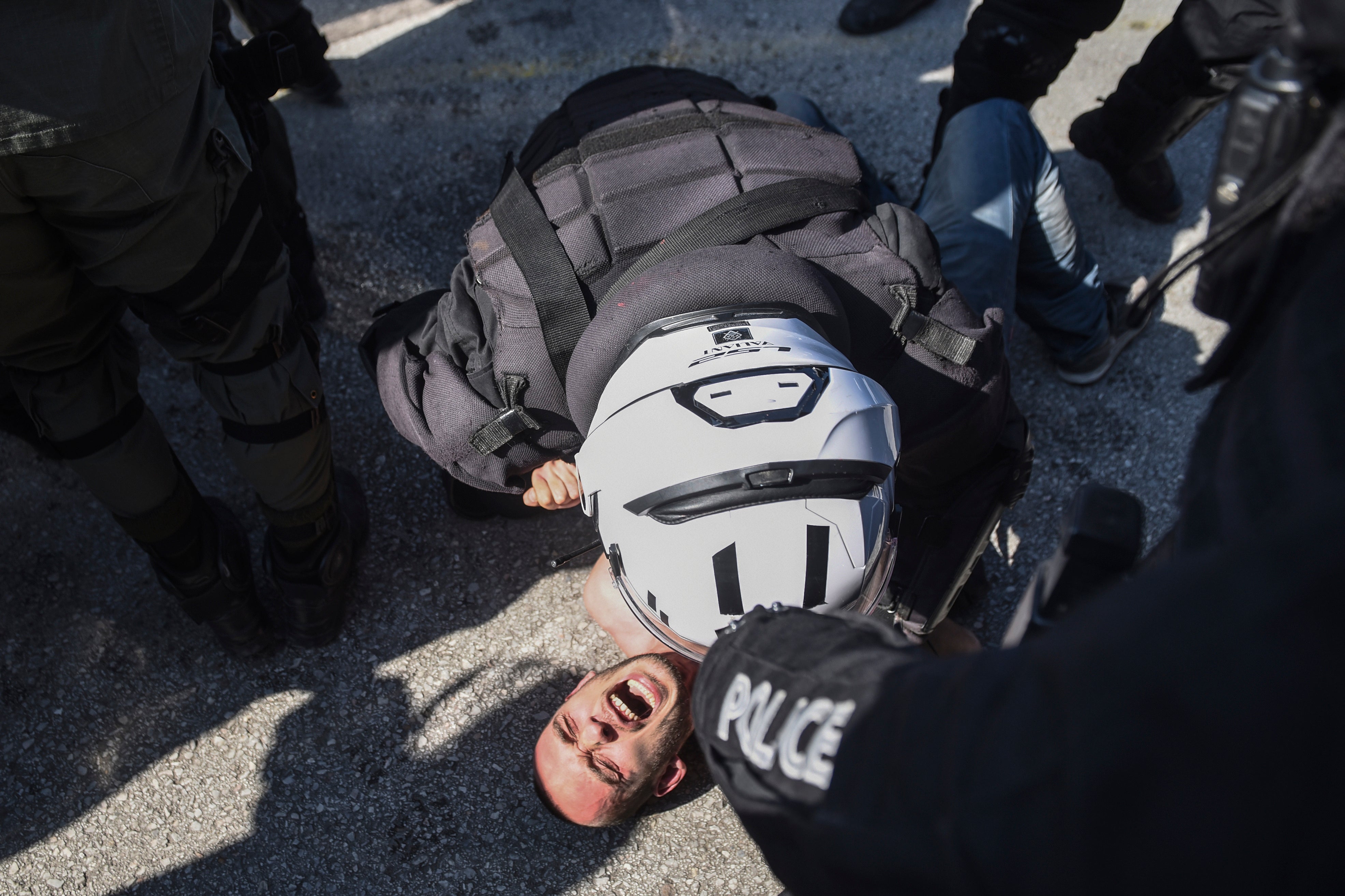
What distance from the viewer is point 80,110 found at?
1429mm

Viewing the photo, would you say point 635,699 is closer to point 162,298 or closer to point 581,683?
point 581,683

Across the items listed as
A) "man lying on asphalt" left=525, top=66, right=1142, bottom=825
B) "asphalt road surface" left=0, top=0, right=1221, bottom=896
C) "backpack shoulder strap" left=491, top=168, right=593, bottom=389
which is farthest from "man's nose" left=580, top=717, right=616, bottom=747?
"backpack shoulder strap" left=491, top=168, right=593, bottom=389

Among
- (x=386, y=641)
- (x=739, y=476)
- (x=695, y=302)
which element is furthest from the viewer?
(x=386, y=641)

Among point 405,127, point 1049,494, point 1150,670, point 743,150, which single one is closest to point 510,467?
point 743,150

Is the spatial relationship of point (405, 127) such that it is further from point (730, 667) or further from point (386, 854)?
point (730, 667)

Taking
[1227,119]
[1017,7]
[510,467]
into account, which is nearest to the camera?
[1227,119]

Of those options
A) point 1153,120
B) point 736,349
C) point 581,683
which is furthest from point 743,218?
point 1153,120

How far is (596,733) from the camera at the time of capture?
2064 mm

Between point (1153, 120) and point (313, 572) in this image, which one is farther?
point (1153, 120)

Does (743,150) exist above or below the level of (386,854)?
above

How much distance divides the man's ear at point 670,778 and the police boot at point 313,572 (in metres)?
1.05

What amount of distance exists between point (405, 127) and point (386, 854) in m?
2.77

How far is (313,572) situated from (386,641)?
1.05ft

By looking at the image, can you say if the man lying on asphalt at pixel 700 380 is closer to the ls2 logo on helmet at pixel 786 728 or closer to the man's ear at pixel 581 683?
the man's ear at pixel 581 683
